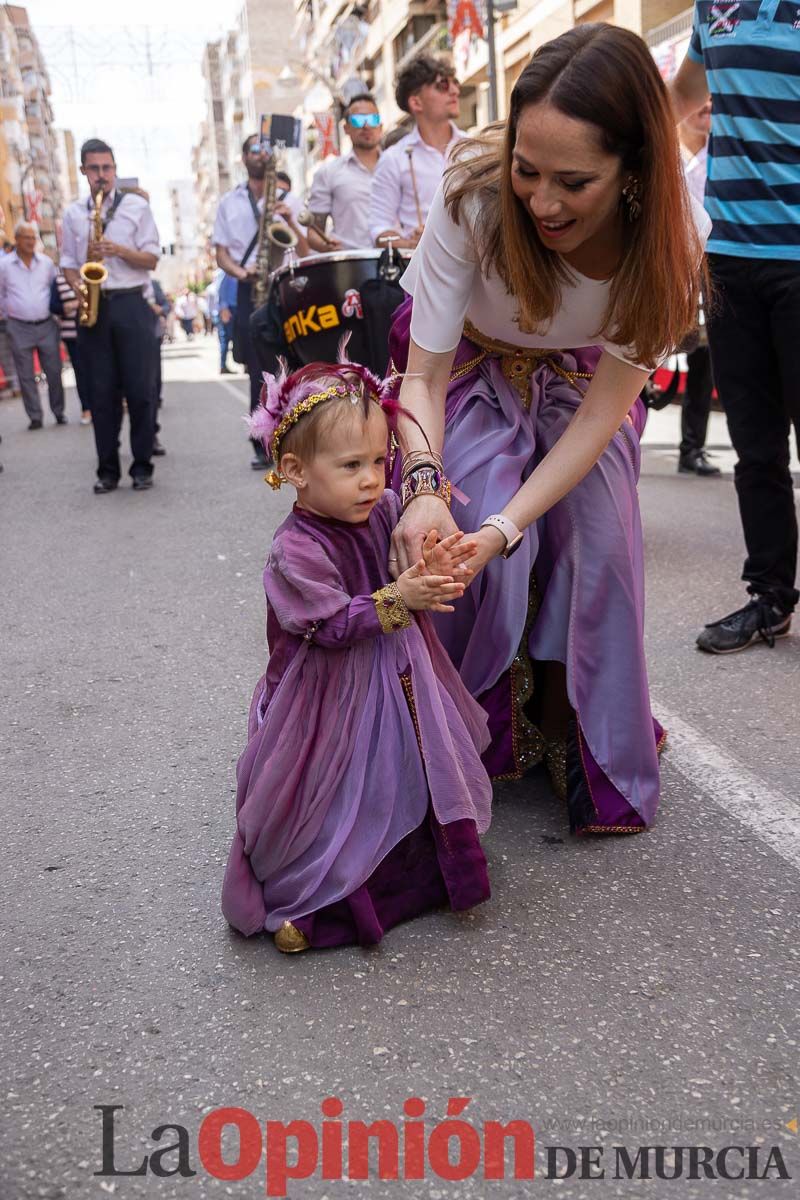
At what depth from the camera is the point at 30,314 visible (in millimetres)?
12797

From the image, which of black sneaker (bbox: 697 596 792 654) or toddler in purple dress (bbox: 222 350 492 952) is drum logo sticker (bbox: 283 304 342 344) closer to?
black sneaker (bbox: 697 596 792 654)

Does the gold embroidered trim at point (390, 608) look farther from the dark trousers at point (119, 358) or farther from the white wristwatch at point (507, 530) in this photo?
the dark trousers at point (119, 358)

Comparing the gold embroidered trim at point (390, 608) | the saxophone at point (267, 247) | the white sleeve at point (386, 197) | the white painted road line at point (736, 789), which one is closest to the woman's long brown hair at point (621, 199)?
the gold embroidered trim at point (390, 608)

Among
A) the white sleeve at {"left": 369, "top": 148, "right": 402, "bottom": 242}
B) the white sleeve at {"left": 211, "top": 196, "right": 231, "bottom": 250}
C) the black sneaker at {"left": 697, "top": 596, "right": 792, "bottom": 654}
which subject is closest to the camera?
the black sneaker at {"left": 697, "top": 596, "right": 792, "bottom": 654}

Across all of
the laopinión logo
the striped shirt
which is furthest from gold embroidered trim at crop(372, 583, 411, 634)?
the striped shirt

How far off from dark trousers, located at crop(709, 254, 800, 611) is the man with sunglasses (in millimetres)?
4092

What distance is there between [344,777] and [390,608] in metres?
0.36

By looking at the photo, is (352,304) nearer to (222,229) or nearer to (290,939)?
(222,229)

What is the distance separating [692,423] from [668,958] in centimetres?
558

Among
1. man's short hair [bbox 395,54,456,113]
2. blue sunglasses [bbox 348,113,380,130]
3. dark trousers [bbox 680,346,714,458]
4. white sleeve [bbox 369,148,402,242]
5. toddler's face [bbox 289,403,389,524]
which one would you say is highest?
man's short hair [bbox 395,54,456,113]

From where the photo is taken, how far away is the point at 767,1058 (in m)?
1.82

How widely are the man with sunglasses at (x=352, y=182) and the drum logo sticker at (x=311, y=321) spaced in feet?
4.86

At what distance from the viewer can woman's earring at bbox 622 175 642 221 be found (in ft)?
7.34

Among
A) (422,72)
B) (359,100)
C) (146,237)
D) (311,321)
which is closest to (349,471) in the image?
(311,321)
